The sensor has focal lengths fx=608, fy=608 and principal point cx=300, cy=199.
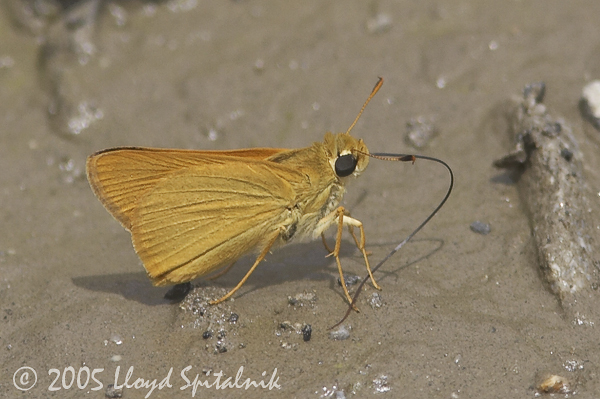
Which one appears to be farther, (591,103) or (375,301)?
(591,103)

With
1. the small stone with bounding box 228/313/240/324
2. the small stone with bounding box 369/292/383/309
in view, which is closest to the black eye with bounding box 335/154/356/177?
the small stone with bounding box 369/292/383/309

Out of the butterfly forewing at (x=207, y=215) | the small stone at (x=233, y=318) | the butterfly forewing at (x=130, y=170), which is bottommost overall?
the small stone at (x=233, y=318)

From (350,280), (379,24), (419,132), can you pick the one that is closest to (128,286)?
(350,280)

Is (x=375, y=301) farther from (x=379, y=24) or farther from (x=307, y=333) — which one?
(x=379, y=24)

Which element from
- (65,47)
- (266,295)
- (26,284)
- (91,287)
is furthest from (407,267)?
(65,47)

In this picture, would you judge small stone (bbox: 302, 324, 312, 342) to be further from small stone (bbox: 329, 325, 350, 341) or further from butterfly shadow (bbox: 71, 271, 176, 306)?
butterfly shadow (bbox: 71, 271, 176, 306)

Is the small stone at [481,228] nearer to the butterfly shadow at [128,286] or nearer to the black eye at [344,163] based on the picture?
the black eye at [344,163]

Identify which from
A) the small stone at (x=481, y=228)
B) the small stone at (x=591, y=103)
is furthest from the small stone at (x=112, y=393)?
the small stone at (x=591, y=103)
